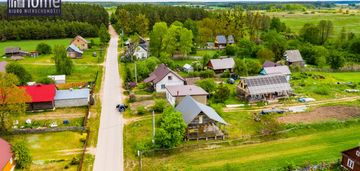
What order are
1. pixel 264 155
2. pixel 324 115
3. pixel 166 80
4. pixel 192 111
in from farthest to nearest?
1. pixel 166 80
2. pixel 324 115
3. pixel 192 111
4. pixel 264 155

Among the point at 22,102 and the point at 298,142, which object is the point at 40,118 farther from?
the point at 298,142

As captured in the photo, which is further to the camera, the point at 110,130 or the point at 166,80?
the point at 166,80

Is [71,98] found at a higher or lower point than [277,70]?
lower

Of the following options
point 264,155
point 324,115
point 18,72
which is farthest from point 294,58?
point 18,72

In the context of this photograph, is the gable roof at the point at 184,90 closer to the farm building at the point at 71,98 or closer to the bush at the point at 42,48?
the farm building at the point at 71,98

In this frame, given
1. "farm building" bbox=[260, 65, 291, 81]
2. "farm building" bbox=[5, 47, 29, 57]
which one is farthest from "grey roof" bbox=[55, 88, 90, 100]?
"farm building" bbox=[5, 47, 29, 57]

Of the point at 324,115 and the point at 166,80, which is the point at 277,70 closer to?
the point at 324,115

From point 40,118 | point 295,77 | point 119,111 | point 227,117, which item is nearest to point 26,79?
point 40,118

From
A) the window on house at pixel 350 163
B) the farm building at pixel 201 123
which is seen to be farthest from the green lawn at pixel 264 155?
the farm building at pixel 201 123
